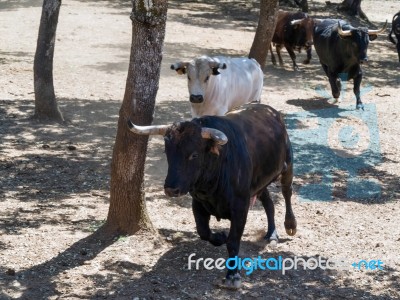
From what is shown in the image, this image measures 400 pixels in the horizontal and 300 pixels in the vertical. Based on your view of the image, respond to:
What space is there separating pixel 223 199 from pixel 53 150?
14.6ft

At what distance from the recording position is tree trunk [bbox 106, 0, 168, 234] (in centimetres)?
707

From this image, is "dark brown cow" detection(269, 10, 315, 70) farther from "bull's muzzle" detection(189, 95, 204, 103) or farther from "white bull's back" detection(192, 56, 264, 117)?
"bull's muzzle" detection(189, 95, 204, 103)

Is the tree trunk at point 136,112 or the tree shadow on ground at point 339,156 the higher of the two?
the tree trunk at point 136,112

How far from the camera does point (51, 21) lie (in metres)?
11.7

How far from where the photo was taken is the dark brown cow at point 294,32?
18.1 metres

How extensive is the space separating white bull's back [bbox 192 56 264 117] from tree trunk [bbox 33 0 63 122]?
2632 millimetres

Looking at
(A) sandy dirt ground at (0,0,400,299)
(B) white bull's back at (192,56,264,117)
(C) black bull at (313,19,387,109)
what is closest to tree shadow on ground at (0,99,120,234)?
(A) sandy dirt ground at (0,0,400,299)

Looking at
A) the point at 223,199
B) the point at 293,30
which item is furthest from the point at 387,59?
the point at 223,199

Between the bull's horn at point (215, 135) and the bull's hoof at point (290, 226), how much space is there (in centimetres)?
189

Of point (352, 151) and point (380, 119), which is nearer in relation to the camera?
point (352, 151)

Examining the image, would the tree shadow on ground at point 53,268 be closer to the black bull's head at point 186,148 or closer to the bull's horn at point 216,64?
the black bull's head at point 186,148

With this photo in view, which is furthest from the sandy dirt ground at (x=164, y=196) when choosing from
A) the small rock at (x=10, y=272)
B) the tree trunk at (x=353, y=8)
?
the tree trunk at (x=353, y=8)

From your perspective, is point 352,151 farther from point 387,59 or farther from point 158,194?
point 387,59

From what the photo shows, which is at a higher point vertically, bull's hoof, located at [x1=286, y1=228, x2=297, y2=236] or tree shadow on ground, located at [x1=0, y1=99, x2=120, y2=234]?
bull's hoof, located at [x1=286, y1=228, x2=297, y2=236]
